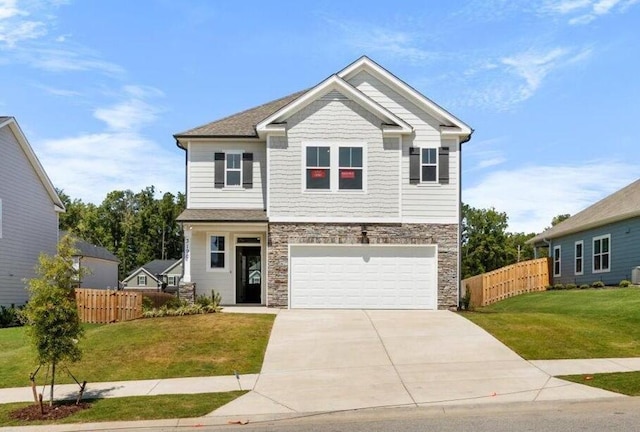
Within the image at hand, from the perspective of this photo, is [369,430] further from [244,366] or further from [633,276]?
[633,276]

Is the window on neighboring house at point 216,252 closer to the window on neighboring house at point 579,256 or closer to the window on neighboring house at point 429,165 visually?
the window on neighboring house at point 429,165

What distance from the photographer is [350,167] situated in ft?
74.7

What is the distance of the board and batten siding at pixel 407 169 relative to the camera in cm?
2289

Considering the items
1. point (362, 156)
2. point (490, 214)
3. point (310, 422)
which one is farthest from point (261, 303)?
point (490, 214)

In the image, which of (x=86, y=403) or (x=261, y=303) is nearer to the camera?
(x=86, y=403)

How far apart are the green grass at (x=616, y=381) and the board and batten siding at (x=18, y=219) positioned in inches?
816

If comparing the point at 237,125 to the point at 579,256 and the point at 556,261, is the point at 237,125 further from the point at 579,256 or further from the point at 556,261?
the point at 556,261

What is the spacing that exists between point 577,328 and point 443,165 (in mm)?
8127

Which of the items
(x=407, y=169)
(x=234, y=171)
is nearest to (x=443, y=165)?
(x=407, y=169)

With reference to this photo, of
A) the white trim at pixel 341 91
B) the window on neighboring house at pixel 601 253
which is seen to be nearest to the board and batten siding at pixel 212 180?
the white trim at pixel 341 91

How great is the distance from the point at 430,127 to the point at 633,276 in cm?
1005

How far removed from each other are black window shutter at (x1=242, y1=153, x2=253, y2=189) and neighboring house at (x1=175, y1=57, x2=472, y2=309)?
0.80 metres

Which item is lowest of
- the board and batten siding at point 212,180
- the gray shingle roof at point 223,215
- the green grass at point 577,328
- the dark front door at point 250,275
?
the green grass at point 577,328

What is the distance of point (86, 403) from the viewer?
11.4 m
